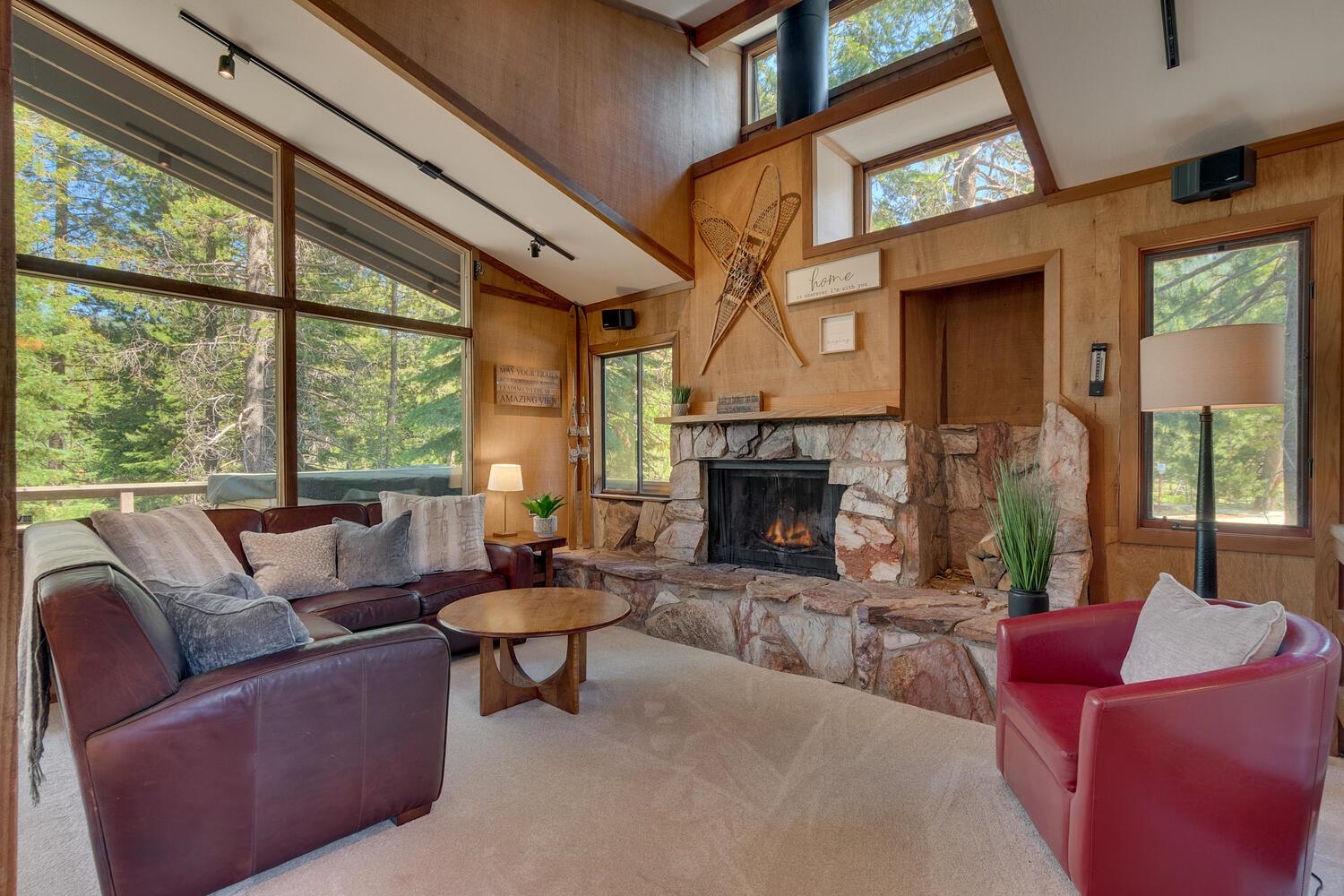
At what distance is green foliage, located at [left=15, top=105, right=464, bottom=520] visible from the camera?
11.0ft

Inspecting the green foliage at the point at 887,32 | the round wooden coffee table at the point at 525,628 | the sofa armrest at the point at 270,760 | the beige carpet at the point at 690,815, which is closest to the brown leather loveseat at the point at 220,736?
the sofa armrest at the point at 270,760

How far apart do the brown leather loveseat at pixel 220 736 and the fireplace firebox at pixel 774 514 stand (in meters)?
2.59

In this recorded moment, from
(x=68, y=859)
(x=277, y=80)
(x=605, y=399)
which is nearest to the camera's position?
(x=68, y=859)

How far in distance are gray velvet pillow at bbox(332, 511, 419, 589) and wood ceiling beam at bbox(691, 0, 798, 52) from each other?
377 cm

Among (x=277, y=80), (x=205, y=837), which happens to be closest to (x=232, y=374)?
(x=277, y=80)

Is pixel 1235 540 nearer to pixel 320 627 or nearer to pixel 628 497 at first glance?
pixel 628 497

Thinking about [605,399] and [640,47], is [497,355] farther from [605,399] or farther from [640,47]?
[640,47]

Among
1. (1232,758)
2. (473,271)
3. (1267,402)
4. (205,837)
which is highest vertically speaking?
(473,271)

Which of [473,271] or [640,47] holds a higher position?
[640,47]

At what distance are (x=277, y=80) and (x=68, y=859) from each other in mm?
3612

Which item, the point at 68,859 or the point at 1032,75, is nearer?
the point at 68,859

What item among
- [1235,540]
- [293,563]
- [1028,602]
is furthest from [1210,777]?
[293,563]

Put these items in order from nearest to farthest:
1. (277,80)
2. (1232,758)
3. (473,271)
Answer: (1232,758) < (277,80) < (473,271)

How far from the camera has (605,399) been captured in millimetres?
5570
